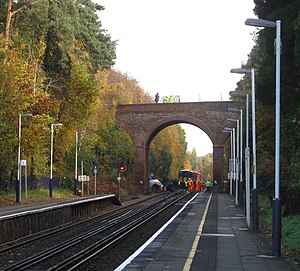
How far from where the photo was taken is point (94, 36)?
5862 centimetres

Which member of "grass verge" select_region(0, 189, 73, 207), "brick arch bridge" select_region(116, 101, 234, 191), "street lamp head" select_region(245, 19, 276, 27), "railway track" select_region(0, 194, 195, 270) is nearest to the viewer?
"railway track" select_region(0, 194, 195, 270)

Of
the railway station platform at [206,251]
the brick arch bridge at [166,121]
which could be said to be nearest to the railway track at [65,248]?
the railway station platform at [206,251]

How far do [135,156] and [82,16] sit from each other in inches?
758

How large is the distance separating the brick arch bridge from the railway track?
41627 mm

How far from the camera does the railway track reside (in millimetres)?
14492

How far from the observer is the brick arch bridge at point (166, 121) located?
2640 inches

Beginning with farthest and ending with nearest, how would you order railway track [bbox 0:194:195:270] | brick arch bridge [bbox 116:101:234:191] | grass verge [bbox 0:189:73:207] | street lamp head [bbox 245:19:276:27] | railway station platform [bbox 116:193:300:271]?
brick arch bridge [bbox 116:101:234:191]
grass verge [bbox 0:189:73:207]
street lamp head [bbox 245:19:276:27]
railway track [bbox 0:194:195:270]
railway station platform [bbox 116:193:300:271]

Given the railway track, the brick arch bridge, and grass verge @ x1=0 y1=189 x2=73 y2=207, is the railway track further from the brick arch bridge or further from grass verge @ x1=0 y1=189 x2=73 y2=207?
the brick arch bridge

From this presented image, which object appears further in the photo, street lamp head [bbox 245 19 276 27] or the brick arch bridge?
the brick arch bridge

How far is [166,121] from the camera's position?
2697 inches

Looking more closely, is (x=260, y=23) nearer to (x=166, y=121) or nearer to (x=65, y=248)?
(x=65, y=248)

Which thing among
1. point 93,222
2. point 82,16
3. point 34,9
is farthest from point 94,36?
point 93,222

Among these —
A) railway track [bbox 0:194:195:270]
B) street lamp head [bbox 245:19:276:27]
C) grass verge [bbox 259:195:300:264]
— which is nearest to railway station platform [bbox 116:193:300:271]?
grass verge [bbox 259:195:300:264]

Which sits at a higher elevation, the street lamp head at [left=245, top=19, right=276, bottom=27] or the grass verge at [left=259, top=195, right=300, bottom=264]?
the street lamp head at [left=245, top=19, right=276, bottom=27]
